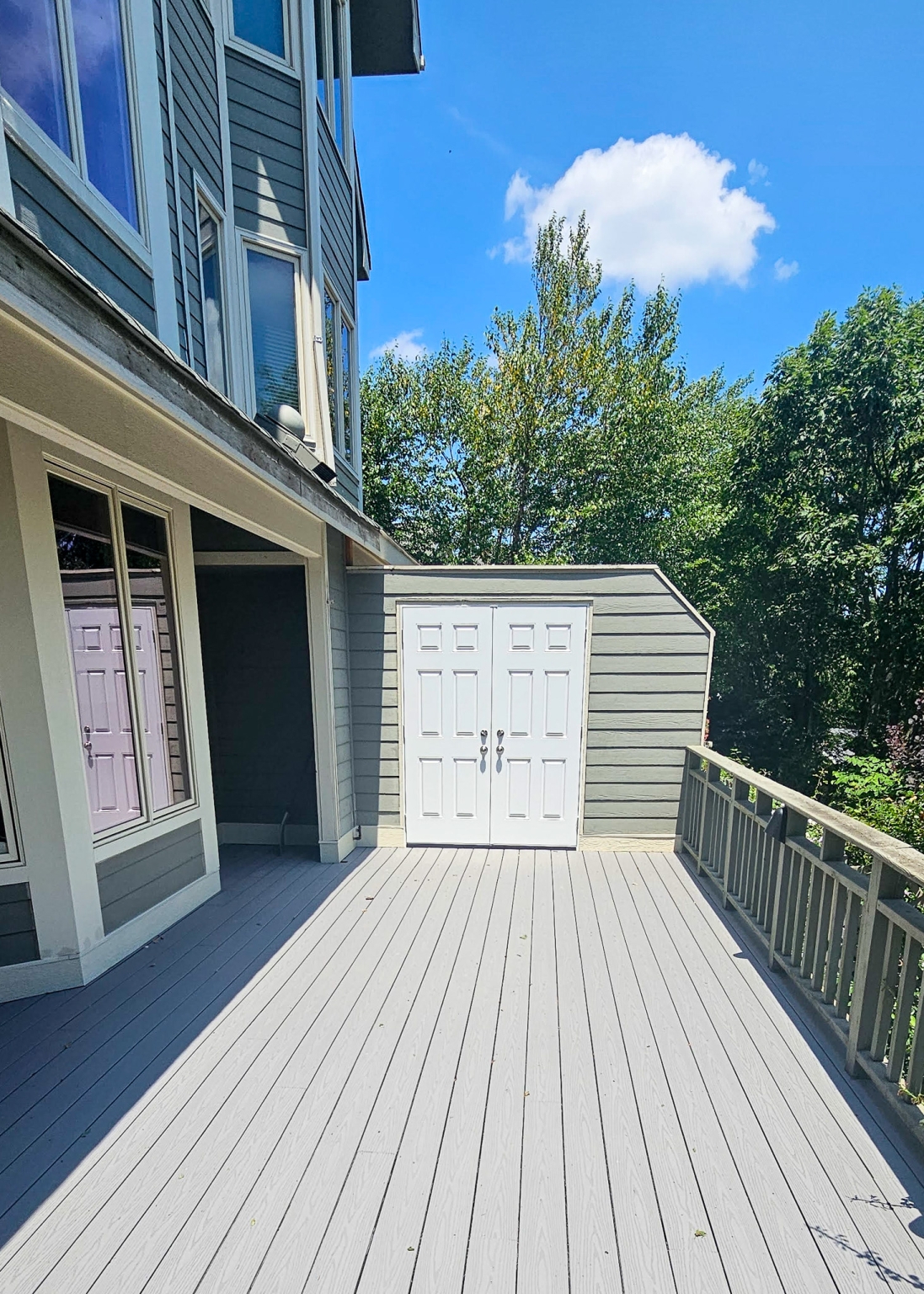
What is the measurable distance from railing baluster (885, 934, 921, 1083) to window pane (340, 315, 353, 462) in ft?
17.9

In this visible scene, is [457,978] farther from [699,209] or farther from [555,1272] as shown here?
[699,209]

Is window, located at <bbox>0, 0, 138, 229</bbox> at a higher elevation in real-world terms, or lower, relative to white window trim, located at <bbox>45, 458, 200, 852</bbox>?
higher

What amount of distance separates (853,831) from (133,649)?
3336 millimetres

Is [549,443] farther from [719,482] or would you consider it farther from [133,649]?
[133,649]

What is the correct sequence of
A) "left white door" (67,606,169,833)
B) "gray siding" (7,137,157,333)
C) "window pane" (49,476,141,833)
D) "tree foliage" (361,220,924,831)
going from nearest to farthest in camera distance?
"gray siding" (7,137,157,333) < "window pane" (49,476,141,833) < "left white door" (67,606,169,833) < "tree foliage" (361,220,924,831)

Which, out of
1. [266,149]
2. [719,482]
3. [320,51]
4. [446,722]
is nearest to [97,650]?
[446,722]

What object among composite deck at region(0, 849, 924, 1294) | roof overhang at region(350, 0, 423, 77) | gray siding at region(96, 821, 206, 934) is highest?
roof overhang at region(350, 0, 423, 77)

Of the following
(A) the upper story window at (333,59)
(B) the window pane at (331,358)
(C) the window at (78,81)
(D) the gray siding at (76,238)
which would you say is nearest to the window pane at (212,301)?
(D) the gray siding at (76,238)

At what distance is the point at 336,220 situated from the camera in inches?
196

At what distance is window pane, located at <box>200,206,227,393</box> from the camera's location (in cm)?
351

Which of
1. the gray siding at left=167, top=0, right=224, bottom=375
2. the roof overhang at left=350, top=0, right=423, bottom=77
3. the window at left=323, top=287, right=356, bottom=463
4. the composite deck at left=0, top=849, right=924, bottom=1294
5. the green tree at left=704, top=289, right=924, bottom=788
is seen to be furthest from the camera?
the green tree at left=704, top=289, right=924, bottom=788

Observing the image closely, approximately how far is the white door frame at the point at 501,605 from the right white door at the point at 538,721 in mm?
29

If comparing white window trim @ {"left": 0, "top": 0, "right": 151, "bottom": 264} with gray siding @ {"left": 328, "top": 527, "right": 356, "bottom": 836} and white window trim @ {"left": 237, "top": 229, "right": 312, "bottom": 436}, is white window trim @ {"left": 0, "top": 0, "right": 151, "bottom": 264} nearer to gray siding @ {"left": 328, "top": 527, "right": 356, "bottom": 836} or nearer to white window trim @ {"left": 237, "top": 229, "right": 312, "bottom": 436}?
white window trim @ {"left": 237, "top": 229, "right": 312, "bottom": 436}

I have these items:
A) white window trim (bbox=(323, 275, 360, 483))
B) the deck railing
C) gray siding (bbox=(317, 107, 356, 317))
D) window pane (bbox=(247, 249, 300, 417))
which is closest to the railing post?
the deck railing
